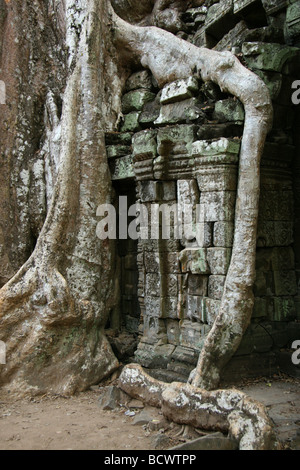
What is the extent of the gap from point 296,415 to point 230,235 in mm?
1772

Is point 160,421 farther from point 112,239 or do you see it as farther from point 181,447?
point 112,239

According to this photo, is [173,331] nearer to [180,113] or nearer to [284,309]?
[284,309]

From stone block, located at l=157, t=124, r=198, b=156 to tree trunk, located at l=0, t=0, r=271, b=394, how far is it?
0.60 metres

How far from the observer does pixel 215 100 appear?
16.4 ft

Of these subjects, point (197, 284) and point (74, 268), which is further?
point (74, 268)

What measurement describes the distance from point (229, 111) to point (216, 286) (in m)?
1.87

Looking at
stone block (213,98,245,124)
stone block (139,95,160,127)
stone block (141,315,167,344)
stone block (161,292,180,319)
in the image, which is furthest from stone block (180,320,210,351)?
stone block (139,95,160,127)

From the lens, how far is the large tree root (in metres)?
3.06

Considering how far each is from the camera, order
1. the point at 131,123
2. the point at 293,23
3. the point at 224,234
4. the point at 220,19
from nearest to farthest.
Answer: the point at 224,234, the point at 293,23, the point at 220,19, the point at 131,123

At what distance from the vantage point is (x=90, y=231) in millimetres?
5398

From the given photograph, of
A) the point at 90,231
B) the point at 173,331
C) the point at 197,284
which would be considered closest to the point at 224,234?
the point at 197,284

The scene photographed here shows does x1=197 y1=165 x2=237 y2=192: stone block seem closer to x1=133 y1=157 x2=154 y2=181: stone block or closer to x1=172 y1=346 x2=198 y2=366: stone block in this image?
x1=133 y1=157 x2=154 y2=181: stone block

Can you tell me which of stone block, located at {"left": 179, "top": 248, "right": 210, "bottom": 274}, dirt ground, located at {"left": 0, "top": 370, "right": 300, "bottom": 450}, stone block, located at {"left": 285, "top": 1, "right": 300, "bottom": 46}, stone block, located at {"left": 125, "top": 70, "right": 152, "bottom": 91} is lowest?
dirt ground, located at {"left": 0, "top": 370, "right": 300, "bottom": 450}

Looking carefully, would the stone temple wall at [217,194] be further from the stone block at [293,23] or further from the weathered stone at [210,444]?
the weathered stone at [210,444]
